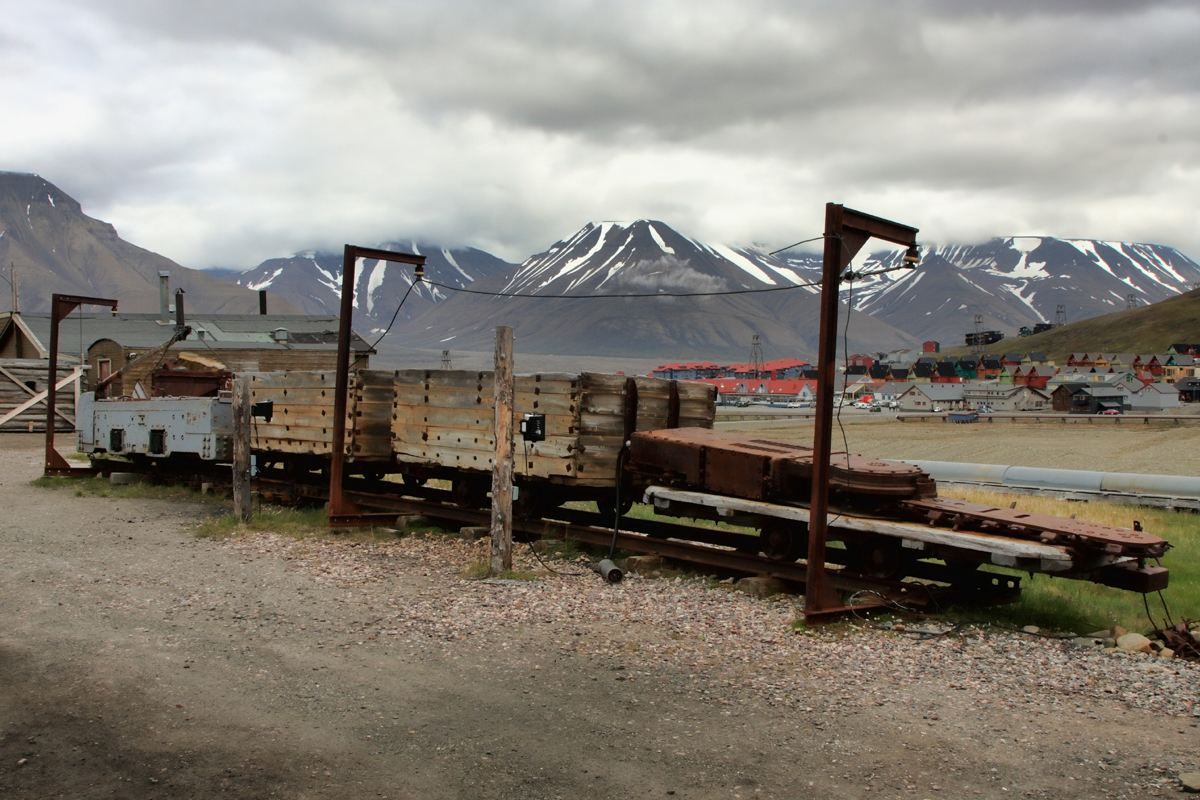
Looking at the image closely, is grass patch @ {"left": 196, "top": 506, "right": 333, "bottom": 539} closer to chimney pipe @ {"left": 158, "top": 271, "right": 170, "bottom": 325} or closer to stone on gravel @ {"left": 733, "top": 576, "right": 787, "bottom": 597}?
stone on gravel @ {"left": 733, "top": 576, "right": 787, "bottom": 597}

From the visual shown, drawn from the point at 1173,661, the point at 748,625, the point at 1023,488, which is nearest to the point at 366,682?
the point at 748,625

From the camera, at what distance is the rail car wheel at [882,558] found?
27.8ft

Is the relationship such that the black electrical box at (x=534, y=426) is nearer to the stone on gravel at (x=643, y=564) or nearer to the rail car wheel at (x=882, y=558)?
the stone on gravel at (x=643, y=564)

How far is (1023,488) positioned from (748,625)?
1610 centimetres

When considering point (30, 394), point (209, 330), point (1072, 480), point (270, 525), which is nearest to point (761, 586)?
point (270, 525)

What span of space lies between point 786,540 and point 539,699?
404 cm

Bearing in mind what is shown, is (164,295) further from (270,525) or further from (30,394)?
(270,525)

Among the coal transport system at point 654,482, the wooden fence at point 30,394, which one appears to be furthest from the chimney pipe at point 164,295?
the coal transport system at point 654,482

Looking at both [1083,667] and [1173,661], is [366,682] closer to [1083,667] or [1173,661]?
[1083,667]

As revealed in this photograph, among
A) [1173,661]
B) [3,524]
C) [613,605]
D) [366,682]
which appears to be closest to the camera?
[366,682]

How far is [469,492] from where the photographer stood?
13047 millimetres

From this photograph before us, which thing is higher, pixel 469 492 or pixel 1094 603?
pixel 469 492

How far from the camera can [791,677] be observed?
21.2ft

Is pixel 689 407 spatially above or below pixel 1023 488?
above
